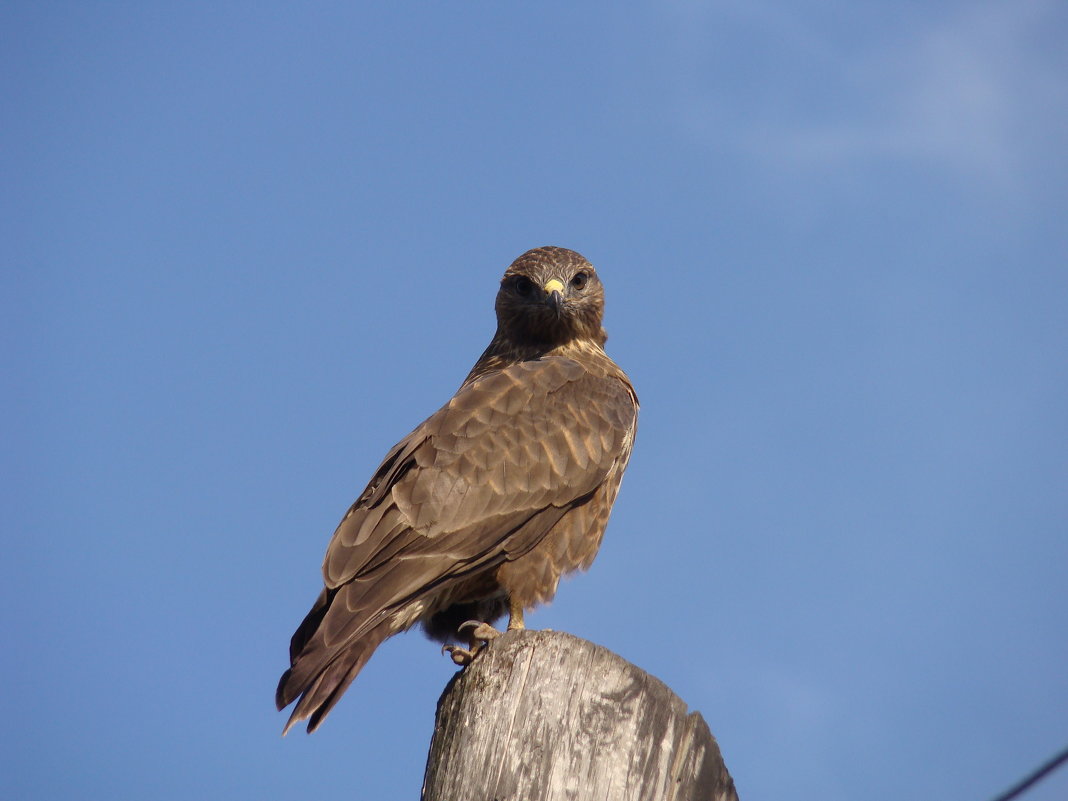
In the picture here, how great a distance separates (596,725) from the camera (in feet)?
10.7

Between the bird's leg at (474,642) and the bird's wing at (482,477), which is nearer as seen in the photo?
the bird's leg at (474,642)

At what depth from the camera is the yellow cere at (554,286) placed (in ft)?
22.1

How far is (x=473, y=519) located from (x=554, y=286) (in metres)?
2.03

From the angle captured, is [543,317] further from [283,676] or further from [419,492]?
[283,676]

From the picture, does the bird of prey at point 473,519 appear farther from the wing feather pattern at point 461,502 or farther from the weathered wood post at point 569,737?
the weathered wood post at point 569,737

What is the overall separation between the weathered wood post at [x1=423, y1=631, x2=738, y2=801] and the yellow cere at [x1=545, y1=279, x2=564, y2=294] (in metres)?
3.48

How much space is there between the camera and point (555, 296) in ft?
22.0

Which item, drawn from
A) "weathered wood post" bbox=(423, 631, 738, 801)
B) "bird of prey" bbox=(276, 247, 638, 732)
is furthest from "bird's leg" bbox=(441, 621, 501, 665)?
"weathered wood post" bbox=(423, 631, 738, 801)

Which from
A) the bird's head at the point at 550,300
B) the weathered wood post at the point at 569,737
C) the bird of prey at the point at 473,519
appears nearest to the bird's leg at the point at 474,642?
the bird of prey at the point at 473,519

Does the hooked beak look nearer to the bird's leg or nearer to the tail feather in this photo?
the bird's leg

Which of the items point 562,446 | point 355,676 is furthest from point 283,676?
point 562,446

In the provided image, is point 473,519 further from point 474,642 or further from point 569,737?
point 569,737

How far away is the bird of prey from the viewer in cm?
455

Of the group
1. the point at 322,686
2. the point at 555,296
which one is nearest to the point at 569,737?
the point at 322,686
